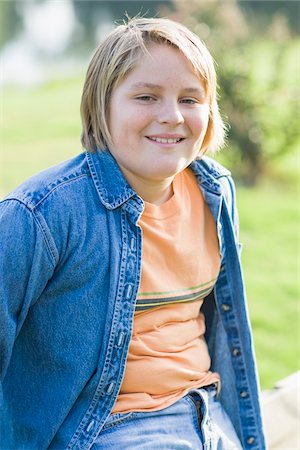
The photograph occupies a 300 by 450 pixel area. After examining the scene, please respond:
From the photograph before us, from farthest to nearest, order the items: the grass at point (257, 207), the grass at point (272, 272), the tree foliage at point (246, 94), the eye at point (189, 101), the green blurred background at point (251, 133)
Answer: the tree foliage at point (246, 94) → the green blurred background at point (251, 133) → the grass at point (257, 207) → the grass at point (272, 272) → the eye at point (189, 101)

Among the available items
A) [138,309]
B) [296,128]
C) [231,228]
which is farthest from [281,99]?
[138,309]

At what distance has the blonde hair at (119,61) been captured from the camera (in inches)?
75.2

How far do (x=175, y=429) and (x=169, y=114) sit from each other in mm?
809

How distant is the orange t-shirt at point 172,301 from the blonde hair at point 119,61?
10.3 inches

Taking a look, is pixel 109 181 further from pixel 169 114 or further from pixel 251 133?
pixel 251 133

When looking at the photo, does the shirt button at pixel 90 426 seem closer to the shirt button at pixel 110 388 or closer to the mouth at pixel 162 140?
the shirt button at pixel 110 388

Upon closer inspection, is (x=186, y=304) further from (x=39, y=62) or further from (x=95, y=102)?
(x=39, y=62)

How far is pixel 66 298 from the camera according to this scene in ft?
6.07

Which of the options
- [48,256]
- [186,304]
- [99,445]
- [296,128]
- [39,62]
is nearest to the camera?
[48,256]

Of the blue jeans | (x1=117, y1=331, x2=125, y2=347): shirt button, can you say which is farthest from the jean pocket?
(x1=117, y1=331, x2=125, y2=347): shirt button

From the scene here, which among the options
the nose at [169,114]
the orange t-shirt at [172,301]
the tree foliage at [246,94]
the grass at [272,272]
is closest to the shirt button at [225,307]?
the orange t-shirt at [172,301]

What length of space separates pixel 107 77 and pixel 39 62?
7.96 metres

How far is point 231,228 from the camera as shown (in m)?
2.24

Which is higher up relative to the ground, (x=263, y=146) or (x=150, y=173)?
(x=263, y=146)
